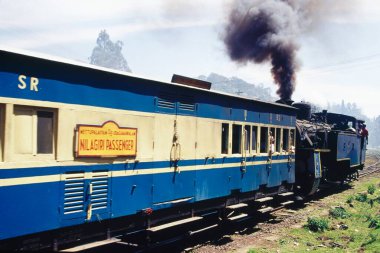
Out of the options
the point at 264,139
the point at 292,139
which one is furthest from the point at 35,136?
the point at 292,139

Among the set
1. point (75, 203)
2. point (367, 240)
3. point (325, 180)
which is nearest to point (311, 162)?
point (325, 180)

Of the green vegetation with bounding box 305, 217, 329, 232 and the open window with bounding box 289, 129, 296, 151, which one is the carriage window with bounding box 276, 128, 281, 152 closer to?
the open window with bounding box 289, 129, 296, 151

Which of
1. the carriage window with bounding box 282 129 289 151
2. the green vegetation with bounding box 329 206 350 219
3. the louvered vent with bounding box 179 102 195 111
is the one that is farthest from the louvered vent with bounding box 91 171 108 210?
the green vegetation with bounding box 329 206 350 219

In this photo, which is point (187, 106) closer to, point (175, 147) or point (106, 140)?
point (175, 147)

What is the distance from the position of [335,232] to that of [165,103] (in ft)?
23.7

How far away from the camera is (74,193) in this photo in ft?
20.2

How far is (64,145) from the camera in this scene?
6.01 meters

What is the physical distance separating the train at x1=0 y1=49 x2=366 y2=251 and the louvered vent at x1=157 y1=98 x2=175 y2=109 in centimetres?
4

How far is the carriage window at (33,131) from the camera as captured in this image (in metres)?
5.47

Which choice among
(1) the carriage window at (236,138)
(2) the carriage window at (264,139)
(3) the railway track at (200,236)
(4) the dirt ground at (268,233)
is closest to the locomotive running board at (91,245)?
(3) the railway track at (200,236)

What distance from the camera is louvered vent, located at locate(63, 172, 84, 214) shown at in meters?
6.03

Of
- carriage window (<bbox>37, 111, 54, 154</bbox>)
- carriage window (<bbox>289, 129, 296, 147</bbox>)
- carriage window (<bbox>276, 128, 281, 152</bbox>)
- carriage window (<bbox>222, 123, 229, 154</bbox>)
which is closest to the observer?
carriage window (<bbox>37, 111, 54, 154</bbox>)

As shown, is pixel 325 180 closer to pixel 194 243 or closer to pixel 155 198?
pixel 194 243

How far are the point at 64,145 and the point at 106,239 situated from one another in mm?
2184
